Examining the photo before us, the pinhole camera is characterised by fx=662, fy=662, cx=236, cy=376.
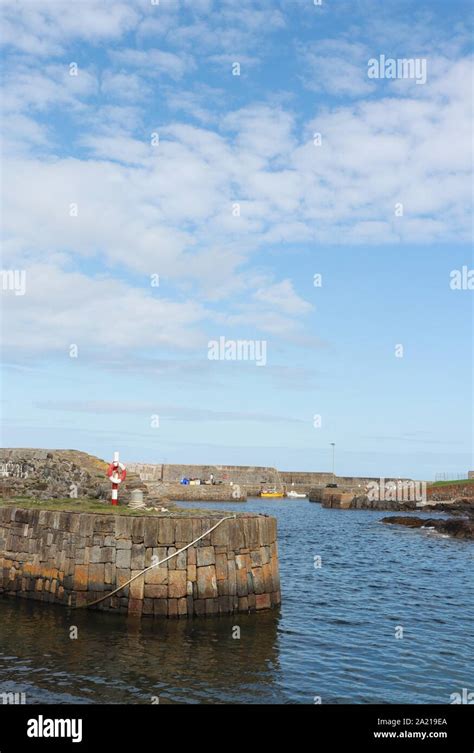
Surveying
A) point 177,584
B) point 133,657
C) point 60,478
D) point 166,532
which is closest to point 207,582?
point 177,584

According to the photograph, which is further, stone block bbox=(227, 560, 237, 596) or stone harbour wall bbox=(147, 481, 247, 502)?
stone harbour wall bbox=(147, 481, 247, 502)

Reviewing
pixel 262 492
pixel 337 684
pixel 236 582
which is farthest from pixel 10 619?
pixel 262 492

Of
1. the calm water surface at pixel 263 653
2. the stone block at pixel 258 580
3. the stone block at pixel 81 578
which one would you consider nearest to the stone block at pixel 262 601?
the stone block at pixel 258 580

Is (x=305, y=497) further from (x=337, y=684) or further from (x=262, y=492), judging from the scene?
(x=337, y=684)

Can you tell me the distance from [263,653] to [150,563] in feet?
10.7

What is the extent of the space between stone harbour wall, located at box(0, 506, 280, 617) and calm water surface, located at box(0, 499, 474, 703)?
39 cm

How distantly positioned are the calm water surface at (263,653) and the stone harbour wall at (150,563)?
0.39 meters

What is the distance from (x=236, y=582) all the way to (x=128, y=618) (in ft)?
8.35

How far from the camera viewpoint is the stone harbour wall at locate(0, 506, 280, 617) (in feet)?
47.6

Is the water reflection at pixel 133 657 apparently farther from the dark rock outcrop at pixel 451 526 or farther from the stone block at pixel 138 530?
the dark rock outcrop at pixel 451 526

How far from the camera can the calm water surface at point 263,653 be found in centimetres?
1059

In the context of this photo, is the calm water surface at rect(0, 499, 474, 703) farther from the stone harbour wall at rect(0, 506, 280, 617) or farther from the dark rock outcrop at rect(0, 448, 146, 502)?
the dark rock outcrop at rect(0, 448, 146, 502)

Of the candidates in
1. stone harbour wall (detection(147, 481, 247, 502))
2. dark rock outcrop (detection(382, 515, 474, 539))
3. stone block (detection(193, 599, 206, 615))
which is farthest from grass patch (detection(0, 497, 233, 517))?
stone harbour wall (detection(147, 481, 247, 502))

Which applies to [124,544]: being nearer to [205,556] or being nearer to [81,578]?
[81,578]
